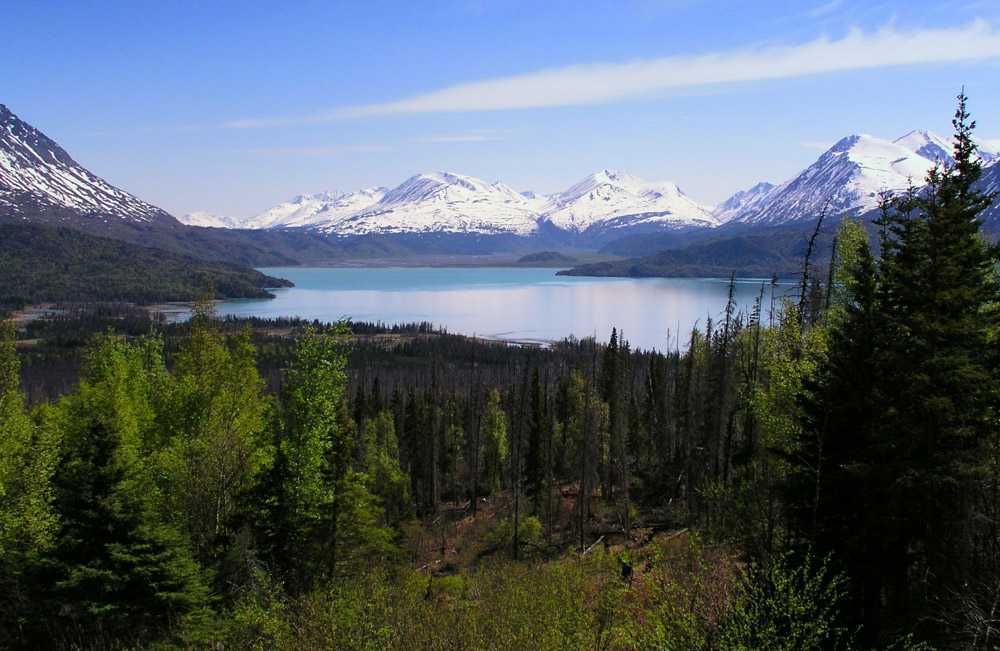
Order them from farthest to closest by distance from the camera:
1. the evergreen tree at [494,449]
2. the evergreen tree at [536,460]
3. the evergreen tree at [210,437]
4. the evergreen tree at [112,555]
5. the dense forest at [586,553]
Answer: the evergreen tree at [494,449] < the evergreen tree at [536,460] < the evergreen tree at [210,437] < the evergreen tree at [112,555] < the dense forest at [586,553]

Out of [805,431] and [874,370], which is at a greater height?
[874,370]

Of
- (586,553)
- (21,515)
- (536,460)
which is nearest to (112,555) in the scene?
(21,515)

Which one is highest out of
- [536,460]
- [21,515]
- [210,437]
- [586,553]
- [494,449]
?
[210,437]

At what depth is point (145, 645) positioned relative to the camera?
21094mm

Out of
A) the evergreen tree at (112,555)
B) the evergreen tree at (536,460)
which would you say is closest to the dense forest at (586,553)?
the evergreen tree at (112,555)

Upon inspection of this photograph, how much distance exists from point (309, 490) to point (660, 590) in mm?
14828

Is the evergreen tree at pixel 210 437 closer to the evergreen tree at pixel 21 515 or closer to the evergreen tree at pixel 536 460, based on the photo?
the evergreen tree at pixel 21 515

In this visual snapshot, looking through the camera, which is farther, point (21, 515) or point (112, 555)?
point (21, 515)

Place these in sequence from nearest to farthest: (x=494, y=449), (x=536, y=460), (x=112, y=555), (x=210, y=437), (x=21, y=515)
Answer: (x=112, y=555), (x=21, y=515), (x=210, y=437), (x=536, y=460), (x=494, y=449)

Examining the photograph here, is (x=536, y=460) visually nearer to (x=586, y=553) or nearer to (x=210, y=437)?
(x=586, y=553)

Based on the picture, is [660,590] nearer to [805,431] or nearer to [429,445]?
[805,431]

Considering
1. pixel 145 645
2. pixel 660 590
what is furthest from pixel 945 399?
pixel 145 645

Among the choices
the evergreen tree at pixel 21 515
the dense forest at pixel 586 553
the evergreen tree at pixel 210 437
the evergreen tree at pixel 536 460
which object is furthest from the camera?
the evergreen tree at pixel 536 460

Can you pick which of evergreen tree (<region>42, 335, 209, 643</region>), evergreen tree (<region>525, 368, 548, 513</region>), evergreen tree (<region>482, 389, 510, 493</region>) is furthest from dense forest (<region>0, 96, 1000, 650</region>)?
evergreen tree (<region>482, 389, 510, 493</region>)
